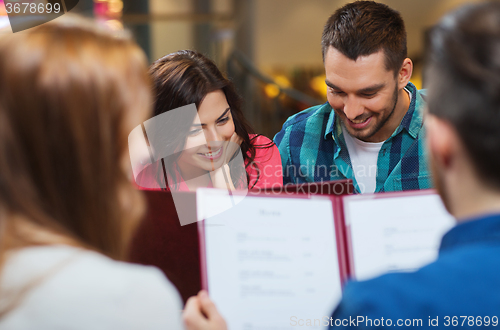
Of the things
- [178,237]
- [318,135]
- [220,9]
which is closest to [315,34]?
[220,9]

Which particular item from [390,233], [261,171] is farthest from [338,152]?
[390,233]

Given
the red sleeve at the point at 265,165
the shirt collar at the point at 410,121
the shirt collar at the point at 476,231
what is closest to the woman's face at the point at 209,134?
the red sleeve at the point at 265,165

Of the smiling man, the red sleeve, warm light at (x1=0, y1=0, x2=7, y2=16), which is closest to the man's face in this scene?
the smiling man

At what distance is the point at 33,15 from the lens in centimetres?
135

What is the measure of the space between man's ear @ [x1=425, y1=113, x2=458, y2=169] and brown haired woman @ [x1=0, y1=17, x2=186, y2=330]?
0.44 metres

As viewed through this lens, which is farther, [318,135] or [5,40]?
[318,135]

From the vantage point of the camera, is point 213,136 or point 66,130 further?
point 213,136

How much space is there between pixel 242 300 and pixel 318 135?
1169 millimetres

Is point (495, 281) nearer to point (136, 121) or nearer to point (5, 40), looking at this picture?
point (136, 121)

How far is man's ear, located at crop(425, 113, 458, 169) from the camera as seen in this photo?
22.5 inches

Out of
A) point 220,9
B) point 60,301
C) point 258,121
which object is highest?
point 60,301

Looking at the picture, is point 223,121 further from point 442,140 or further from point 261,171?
point 442,140

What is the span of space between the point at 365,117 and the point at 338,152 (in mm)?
202

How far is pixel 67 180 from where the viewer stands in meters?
0.63
